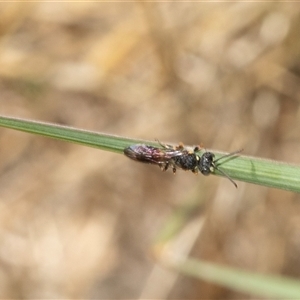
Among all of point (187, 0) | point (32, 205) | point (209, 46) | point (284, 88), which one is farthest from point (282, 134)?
point (32, 205)

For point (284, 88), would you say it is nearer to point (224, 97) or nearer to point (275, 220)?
point (224, 97)

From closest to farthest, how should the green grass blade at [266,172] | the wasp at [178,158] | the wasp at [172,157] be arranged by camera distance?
the green grass blade at [266,172], the wasp at [178,158], the wasp at [172,157]

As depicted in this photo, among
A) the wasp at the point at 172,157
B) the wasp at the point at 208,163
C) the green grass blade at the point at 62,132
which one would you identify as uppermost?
the wasp at the point at 172,157

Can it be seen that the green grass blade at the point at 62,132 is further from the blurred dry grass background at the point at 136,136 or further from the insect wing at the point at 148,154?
the blurred dry grass background at the point at 136,136

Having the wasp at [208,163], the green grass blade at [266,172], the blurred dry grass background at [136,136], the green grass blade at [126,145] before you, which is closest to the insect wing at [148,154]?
the green grass blade at [126,145]

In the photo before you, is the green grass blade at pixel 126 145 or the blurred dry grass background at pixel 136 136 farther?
the blurred dry grass background at pixel 136 136

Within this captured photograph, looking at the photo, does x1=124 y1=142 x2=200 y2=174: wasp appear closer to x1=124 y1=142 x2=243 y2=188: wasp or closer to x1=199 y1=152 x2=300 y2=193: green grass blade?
x1=124 y1=142 x2=243 y2=188: wasp

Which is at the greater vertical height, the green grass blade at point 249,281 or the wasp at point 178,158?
the wasp at point 178,158

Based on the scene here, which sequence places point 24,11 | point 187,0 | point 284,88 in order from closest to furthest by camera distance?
point 24,11, point 187,0, point 284,88

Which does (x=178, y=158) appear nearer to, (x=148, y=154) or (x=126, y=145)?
(x=148, y=154)

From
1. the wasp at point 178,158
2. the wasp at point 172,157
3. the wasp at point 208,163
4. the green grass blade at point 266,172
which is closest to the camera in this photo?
the green grass blade at point 266,172
